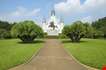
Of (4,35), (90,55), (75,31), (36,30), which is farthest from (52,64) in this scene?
(4,35)

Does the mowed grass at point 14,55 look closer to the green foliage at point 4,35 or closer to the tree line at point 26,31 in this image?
the tree line at point 26,31

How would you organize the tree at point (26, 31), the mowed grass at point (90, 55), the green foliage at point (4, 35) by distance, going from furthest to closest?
the green foliage at point (4, 35), the tree at point (26, 31), the mowed grass at point (90, 55)

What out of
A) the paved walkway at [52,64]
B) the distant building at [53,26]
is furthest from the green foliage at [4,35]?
the paved walkway at [52,64]

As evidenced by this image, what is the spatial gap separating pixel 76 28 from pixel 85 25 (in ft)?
7.54

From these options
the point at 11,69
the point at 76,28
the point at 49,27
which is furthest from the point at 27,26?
the point at 49,27

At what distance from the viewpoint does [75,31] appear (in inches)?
1902

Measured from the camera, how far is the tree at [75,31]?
47875mm

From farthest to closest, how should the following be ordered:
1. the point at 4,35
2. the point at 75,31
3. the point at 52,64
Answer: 1. the point at 4,35
2. the point at 75,31
3. the point at 52,64

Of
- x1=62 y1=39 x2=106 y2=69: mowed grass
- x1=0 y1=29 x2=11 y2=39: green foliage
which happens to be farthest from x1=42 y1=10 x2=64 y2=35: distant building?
x1=62 y1=39 x2=106 y2=69: mowed grass

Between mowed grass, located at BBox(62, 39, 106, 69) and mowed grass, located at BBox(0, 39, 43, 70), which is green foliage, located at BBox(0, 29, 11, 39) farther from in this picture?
mowed grass, located at BBox(62, 39, 106, 69)

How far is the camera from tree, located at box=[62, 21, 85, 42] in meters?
47.9

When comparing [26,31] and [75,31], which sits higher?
[26,31]

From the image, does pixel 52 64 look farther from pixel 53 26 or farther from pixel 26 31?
pixel 53 26

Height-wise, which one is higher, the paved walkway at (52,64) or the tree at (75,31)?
the tree at (75,31)
